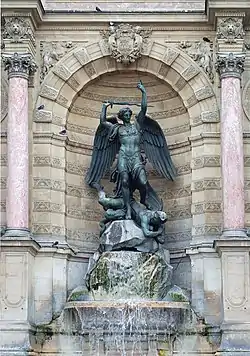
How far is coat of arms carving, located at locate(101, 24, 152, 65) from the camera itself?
1866cm

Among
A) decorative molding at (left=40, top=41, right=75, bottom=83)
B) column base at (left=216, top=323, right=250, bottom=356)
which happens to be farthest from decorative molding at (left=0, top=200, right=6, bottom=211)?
column base at (left=216, top=323, right=250, bottom=356)

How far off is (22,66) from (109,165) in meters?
2.78

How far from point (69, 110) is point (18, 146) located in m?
1.83

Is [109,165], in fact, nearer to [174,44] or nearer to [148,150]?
[148,150]

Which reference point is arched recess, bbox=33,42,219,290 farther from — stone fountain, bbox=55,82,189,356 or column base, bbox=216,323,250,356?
column base, bbox=216,323,250,356

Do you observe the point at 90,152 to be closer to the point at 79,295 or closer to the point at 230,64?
the point at 79,295

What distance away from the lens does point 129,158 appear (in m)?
18.3

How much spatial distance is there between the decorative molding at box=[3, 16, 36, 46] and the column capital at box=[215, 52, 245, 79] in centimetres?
383

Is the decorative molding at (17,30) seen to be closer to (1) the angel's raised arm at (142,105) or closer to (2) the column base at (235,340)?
(1) the angel's raised arm at (142,105)

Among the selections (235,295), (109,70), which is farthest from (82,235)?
(235,295)

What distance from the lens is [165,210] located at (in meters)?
19.1

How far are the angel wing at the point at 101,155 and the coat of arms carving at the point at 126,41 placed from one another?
1.31m

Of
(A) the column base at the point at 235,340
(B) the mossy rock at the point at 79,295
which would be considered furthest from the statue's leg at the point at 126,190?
(A) the column base at the point at 235,340

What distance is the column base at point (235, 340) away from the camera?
54.4 ft
